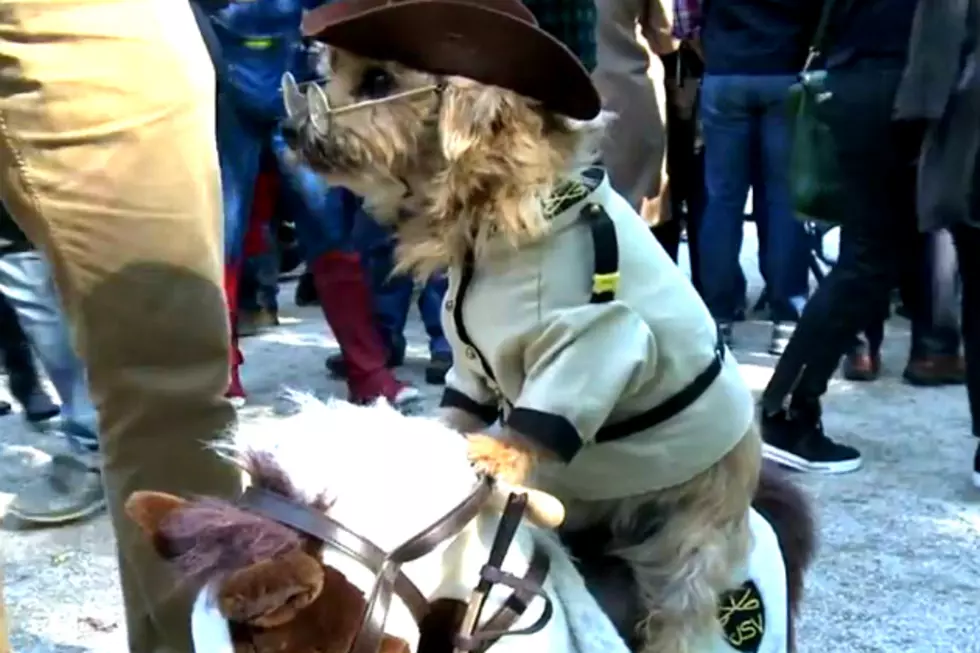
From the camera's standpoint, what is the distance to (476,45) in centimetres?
164

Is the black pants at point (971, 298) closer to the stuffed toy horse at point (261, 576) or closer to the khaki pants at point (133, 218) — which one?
the khaki pants at point (133, 218)

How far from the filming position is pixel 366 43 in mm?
1688

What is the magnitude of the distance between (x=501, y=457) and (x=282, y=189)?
10.3 feet

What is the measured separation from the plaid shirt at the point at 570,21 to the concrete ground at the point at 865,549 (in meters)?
0.80

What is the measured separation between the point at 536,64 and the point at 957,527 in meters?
2.24

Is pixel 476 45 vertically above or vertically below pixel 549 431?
above

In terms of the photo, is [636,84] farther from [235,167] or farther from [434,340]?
[235,167]

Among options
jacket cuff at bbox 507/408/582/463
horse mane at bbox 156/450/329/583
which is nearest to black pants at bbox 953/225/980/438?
jacket cuff at bbox 507/408/582/463

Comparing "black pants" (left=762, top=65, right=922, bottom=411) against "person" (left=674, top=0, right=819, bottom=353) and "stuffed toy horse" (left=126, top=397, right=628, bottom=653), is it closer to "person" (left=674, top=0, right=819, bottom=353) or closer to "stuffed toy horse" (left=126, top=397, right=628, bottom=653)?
"person" (left=674, top=0, right=819, bottom=353)

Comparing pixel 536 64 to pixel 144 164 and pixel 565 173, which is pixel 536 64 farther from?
pixel 144 164

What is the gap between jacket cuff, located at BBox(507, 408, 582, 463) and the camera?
1592mm

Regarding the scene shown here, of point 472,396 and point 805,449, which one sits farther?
point 805,449

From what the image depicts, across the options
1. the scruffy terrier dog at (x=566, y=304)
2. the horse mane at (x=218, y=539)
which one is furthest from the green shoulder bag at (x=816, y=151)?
the horse mane at (x=218, y=539)

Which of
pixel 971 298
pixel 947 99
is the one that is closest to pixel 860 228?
pixel 971 298
